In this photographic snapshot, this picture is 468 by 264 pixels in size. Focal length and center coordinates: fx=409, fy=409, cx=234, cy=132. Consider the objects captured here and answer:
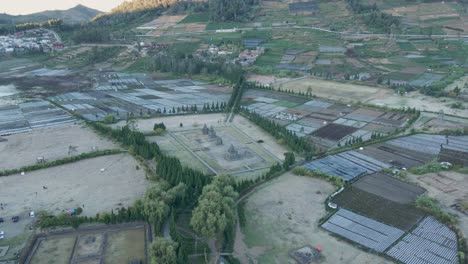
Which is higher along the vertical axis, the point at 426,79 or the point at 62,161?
the point at 426,79

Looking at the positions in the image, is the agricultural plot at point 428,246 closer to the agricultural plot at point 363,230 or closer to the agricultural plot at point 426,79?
the agricultural plot at point 363,230

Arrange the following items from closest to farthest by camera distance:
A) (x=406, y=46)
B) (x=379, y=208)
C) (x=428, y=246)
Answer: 1. (x=428, y=246)
2. (x=379, y=208)
3. (x=406, y=46)

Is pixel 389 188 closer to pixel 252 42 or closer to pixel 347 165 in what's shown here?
pixel 347 165

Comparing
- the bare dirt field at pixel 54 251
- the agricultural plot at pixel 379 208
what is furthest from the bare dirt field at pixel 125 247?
the agricultural plot at pixel 379 208

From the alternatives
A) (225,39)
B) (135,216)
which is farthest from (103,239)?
(225,39)

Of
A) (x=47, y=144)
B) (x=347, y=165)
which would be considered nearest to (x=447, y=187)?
(x=347, y=165)
